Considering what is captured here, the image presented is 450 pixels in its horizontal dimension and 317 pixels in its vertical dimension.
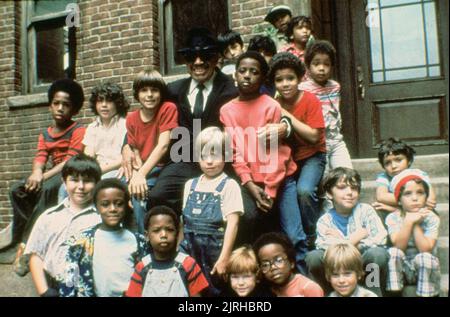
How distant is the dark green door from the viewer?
422 cm

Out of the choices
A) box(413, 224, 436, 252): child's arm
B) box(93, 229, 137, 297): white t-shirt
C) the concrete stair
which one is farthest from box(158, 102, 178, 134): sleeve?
Answer: box(413, 224, 436, 252): child's arm

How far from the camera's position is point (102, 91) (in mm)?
3625

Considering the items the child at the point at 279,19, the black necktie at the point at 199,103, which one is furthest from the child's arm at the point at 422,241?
the child at the point at 279,19

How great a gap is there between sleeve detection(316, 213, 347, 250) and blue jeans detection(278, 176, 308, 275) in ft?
0.30

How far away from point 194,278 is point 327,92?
5.06 ft

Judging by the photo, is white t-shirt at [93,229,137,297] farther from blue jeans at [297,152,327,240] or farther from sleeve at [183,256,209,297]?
blue jeans at [297,152,327,240]

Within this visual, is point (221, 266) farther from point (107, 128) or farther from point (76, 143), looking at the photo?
point (76, 143)

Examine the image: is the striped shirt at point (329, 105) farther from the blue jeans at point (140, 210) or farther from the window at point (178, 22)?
the window at point (178, 22)

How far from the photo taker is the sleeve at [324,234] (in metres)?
2.67

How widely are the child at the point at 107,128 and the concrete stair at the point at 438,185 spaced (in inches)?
69.1

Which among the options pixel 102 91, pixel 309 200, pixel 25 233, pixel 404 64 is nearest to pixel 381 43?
pixel 404 64

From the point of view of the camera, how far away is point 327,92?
3.29 metres

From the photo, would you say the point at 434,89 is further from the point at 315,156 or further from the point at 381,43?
the point at 315,156

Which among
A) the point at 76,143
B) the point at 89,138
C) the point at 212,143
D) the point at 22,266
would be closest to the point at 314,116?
the point at 212,143
